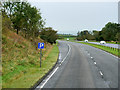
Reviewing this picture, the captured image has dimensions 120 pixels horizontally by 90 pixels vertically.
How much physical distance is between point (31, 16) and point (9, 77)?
26.6 meters

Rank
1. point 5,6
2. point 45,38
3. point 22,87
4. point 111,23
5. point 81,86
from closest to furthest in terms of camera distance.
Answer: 1. point 22,87
2. point 81,86
3. point 5,6
4. point 45,38
5. point 111,23

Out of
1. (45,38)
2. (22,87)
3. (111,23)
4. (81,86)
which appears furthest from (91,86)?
(111,23)

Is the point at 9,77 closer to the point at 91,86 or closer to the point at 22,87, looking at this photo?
the point at 22,87

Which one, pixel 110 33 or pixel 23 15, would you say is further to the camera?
pixel 110 33

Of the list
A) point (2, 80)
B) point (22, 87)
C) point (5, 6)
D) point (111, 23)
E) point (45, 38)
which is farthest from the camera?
point (111, 23)

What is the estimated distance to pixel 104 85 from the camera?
1187cm

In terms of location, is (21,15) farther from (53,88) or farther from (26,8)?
(53,88)

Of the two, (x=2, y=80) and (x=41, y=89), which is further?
(x=2, y=80)

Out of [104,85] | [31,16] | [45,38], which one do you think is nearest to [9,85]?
[104,85]

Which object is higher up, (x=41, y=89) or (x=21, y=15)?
(x=21, y=15)

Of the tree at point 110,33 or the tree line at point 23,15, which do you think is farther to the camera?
the tree at point 110,33

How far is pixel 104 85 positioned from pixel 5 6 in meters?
31.0

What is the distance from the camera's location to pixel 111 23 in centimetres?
11650

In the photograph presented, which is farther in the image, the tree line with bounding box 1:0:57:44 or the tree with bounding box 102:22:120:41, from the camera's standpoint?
the tree with bounding box 102:22:120:41
